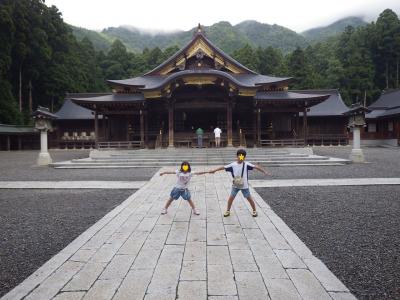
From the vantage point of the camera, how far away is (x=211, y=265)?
139 inches

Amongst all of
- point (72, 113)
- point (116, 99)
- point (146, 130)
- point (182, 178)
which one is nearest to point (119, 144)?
point (146, 130)

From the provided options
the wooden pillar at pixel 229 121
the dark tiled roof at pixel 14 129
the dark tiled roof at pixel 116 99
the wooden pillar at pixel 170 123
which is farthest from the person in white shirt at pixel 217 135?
the dark tiled roof at pixel 14 129

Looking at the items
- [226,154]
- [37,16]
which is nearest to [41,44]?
[37,16]

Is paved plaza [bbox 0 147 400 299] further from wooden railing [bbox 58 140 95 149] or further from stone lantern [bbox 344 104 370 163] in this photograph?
wooden railing [bbox 58 140 95 149]

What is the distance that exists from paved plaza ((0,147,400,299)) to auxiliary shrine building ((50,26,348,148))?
12405 millimetres

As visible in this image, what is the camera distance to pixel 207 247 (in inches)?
163

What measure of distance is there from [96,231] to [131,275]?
193 cm

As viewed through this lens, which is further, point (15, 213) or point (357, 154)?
point (357, 154)

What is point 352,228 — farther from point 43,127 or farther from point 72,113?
point 72,113

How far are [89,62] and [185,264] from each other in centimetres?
5446

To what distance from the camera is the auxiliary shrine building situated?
19578 mm

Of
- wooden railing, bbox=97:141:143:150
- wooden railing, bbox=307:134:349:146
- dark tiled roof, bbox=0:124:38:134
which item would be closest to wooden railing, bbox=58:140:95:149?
dark tiled roof, bbox=0:124:38:134

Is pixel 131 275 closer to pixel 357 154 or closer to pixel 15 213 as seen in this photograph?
pixel 15 213

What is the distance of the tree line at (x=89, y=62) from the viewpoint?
108 ft
